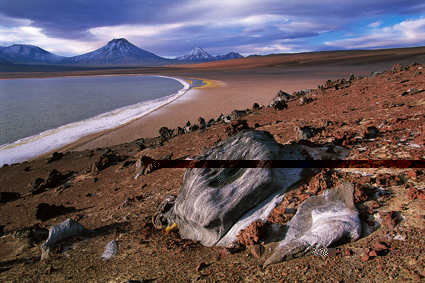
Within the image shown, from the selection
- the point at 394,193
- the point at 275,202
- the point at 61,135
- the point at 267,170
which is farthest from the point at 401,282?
the point at 61,135

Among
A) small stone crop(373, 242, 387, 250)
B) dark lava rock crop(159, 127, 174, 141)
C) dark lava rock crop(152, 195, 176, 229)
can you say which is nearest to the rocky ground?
small stone crop(373, 242, 387, 250)

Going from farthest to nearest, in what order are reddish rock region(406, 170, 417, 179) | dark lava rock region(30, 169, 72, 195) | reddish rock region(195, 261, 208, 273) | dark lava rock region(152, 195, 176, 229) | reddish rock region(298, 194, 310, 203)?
dark lava rock region(30, 169, 72, 195) → dark lava rock region(152, 195, 176, 229) → reddish rock region(298, 194, 310, 203) → reddish rock region(406, 170, 417, 179) → reddish rock region(195, 261, 208, 273)

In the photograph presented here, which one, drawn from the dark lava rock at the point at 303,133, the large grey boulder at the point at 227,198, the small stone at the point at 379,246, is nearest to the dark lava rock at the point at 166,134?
the dark lava rock at the point at 303,133

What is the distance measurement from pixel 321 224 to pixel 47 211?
5059mm

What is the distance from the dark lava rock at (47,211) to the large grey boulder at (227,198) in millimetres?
2803

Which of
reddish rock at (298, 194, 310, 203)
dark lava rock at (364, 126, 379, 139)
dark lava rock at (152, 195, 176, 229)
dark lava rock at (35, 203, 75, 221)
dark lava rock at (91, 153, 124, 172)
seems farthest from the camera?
dark lava rock at (91, 153, 124, 172)

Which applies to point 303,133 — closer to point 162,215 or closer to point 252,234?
point 252,234

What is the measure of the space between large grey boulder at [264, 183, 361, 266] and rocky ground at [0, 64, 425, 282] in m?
0.09

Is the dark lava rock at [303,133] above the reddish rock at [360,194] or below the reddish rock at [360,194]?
above

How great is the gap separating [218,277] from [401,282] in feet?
4.84

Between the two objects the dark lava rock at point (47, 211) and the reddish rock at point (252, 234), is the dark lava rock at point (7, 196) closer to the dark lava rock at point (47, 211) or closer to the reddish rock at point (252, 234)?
the dark lava rock at point (47, 211)

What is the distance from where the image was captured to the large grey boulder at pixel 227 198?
309cm

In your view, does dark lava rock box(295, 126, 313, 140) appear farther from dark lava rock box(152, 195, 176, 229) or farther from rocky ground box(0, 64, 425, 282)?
dark lava rock box(152, 195, 176, 229)

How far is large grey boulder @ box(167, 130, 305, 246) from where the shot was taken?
3.09 meters
